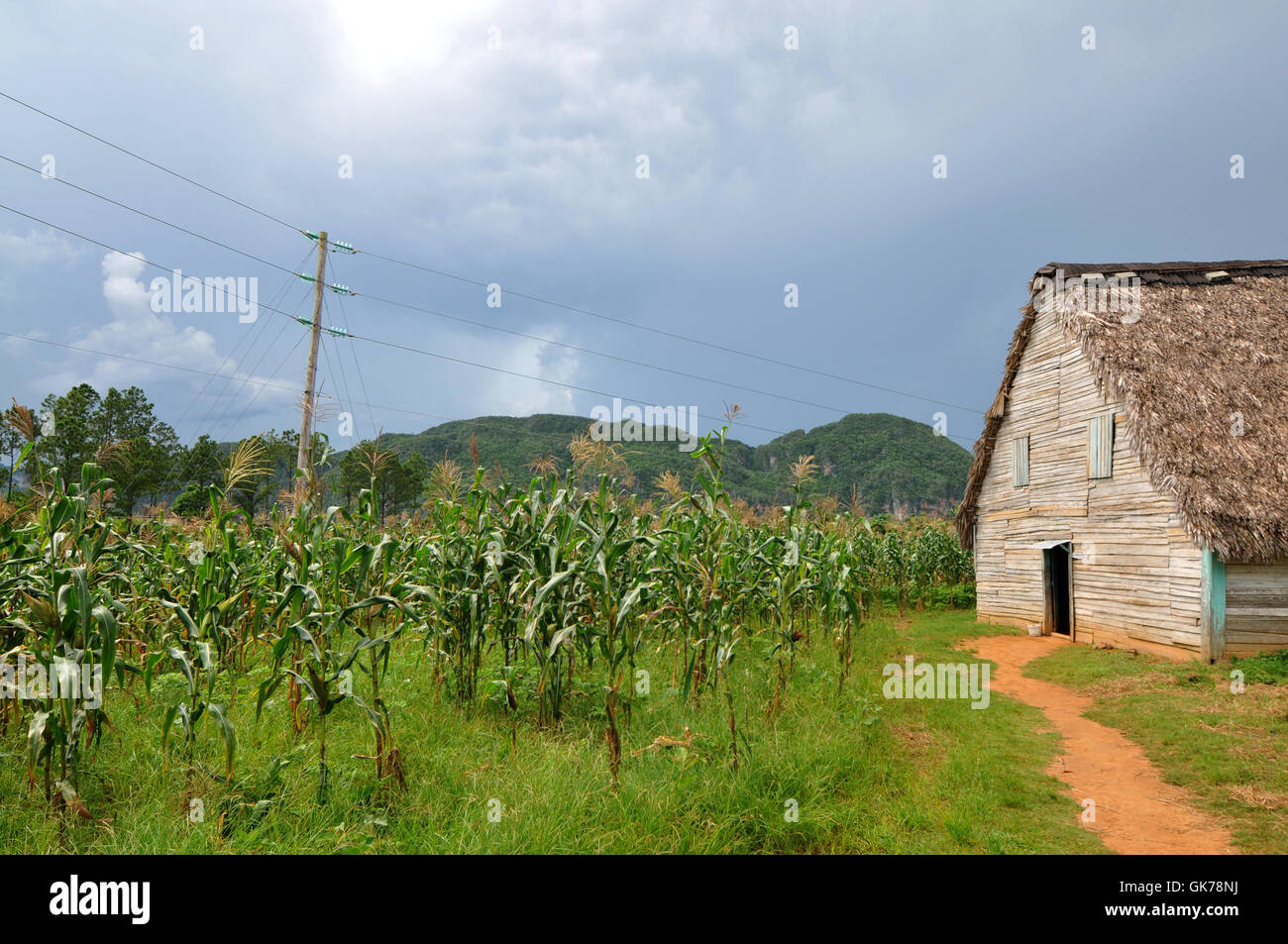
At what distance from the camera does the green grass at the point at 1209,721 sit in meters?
5.48

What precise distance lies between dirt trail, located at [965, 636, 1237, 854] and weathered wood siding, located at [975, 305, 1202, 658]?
3.92 metres

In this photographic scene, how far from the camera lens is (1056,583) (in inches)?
616

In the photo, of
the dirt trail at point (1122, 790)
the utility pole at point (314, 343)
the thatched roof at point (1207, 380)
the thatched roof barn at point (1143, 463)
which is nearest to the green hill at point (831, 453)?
the utility pole at point (314, 343)

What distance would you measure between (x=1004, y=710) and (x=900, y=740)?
2.95 meters

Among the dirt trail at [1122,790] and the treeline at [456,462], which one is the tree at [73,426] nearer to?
the treeline at [456,462]

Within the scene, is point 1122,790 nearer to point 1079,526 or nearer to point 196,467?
point 1079,526

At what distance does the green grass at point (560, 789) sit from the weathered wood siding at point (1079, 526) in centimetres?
773

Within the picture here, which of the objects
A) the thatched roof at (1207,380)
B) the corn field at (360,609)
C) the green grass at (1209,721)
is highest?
the thatched roof at (1207,380)

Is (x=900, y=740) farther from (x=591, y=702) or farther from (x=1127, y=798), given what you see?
(x=591, y=702)

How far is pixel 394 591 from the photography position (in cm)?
624

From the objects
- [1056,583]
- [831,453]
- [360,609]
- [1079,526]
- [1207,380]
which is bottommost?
[1056,583]

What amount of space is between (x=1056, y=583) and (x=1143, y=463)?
15.1ft

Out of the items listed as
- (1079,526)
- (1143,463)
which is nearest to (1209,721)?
(1143,463)

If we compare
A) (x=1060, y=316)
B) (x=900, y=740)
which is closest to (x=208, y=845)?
(x=900, y=740)
